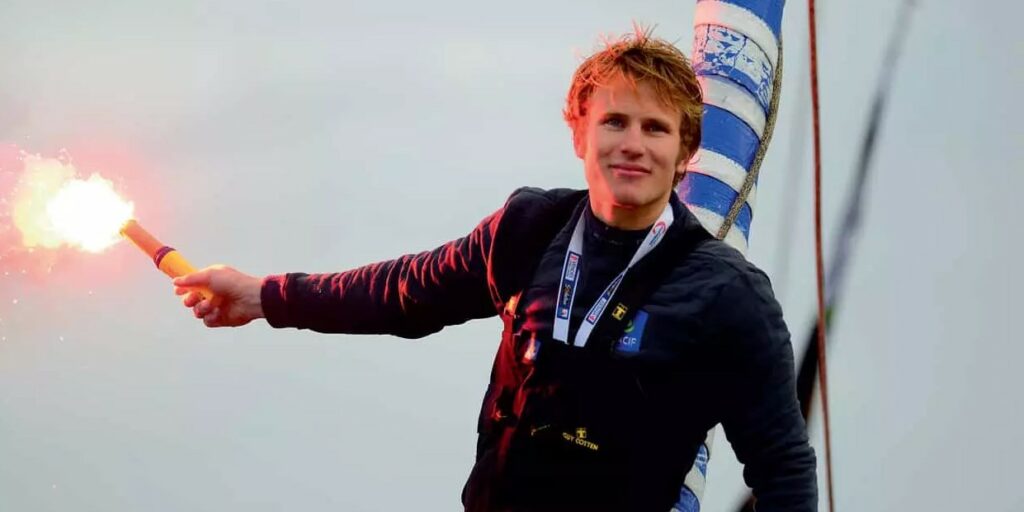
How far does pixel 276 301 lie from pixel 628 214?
4.07 feet

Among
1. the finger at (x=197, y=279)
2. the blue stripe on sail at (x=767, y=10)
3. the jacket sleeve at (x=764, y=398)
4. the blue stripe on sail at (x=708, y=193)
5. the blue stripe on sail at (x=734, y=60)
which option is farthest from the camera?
the blue stripe on sail at (x=767, y=10)

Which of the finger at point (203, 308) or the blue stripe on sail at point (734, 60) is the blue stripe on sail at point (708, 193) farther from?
the finger at point (203, 308)

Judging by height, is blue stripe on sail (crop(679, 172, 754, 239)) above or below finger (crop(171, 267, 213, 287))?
above

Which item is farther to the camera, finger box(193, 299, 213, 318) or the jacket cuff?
finger box(193, 299, 213, 318)

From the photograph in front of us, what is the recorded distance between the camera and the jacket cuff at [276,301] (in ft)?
14.2

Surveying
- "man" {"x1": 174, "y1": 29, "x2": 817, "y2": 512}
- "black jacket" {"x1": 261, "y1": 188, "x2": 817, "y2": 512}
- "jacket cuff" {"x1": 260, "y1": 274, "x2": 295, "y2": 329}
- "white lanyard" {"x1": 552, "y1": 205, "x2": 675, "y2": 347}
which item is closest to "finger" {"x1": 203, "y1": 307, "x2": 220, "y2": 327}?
"jacket cuff" {"x1": 260, "y1": 274, "x2": 295, "y2": 329}

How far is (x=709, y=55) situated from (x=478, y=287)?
3.01m

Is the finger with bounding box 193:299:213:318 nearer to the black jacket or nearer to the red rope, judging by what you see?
the black jacket

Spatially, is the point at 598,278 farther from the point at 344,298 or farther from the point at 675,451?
the point at 344,298

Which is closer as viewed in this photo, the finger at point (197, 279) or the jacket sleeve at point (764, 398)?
the jacket sleeve at point (764, 398)

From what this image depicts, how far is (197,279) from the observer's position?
446cm

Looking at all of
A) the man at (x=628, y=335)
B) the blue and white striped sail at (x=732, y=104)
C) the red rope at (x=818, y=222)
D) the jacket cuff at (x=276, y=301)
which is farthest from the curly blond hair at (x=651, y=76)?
the blue and white striped sail at (x=732, y=104)

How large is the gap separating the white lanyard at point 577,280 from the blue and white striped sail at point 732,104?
257 cm

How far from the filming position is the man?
354 centimetres
